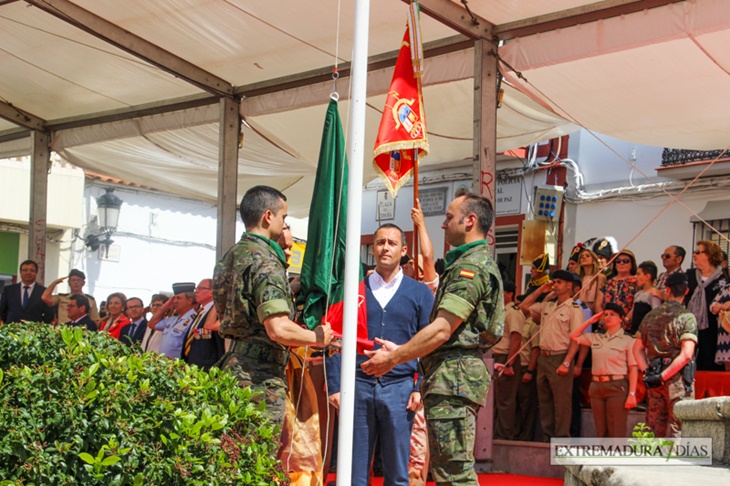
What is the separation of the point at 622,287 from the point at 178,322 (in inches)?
175

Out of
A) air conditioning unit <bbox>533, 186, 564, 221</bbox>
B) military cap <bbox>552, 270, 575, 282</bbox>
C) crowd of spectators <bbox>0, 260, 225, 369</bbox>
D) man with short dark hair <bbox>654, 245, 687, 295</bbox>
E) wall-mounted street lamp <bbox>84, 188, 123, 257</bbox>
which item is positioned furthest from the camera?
wall-mounted street lamp <bbox>84, 188, 123, 257</bbox>

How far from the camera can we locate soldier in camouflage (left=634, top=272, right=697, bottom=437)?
24.3 ft

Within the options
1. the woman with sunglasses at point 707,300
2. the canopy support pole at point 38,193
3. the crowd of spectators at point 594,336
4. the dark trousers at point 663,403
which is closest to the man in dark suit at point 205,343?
the crowd of spectators at point 594,336

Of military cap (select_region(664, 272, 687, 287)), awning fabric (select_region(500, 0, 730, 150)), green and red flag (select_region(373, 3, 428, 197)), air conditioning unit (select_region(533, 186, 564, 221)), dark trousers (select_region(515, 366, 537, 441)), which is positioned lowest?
dark trousers (select_region(515, 366, 537, 441))

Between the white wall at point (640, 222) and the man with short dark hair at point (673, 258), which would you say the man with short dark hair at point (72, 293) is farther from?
the white wall at point (640, 222)

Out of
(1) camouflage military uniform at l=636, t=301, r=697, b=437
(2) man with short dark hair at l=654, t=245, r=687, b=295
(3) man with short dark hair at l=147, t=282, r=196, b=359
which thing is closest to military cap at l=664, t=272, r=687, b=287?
(1) camouflage military uniform at l=636, t=301, r=697, b=437

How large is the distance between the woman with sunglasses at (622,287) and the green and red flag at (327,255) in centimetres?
419

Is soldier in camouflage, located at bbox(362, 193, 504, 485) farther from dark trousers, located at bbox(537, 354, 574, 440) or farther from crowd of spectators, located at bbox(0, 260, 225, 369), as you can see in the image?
dark trousers, located at bbox(537, 354, 574, 440)

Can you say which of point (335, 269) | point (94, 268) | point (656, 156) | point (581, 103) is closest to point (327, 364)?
point (335, 269)

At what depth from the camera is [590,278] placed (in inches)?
372

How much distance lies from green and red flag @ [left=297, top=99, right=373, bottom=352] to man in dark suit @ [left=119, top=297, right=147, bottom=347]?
4.74 metres

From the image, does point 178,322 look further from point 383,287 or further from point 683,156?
point 683,156

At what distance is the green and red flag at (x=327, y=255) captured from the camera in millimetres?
5328

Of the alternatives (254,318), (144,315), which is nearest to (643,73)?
(254,318)
